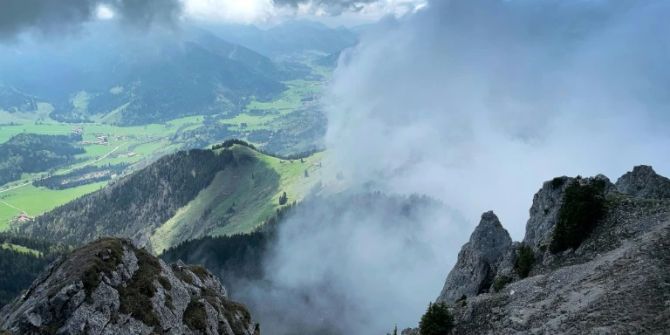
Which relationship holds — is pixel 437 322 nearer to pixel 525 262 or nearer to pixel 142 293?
Result: pixel 525 262

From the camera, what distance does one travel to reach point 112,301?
60.3 metres

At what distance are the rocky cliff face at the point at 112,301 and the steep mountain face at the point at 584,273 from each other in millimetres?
37654

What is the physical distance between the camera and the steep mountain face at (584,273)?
42.6m

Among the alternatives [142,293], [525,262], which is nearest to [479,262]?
[525,262]

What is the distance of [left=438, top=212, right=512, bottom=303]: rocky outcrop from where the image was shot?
263ft

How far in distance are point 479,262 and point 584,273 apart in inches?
1259

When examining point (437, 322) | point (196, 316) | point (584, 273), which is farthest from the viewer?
point (196, 316)

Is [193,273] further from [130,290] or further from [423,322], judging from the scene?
[423,322]

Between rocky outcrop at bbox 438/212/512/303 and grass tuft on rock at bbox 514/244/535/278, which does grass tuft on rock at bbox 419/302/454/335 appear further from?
rocky outcrop at bbox 438/212/512/303

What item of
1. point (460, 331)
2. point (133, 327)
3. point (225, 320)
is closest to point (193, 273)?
point (225, 320)

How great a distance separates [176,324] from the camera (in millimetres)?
65875

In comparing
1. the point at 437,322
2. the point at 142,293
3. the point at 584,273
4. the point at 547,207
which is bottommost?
the point at 437,322

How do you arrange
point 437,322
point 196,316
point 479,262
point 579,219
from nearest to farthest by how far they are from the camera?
point 437,322
point 579,219
point 196,316
point 479,262

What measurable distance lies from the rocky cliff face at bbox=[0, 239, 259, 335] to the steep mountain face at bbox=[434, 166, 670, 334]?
37654 mm
